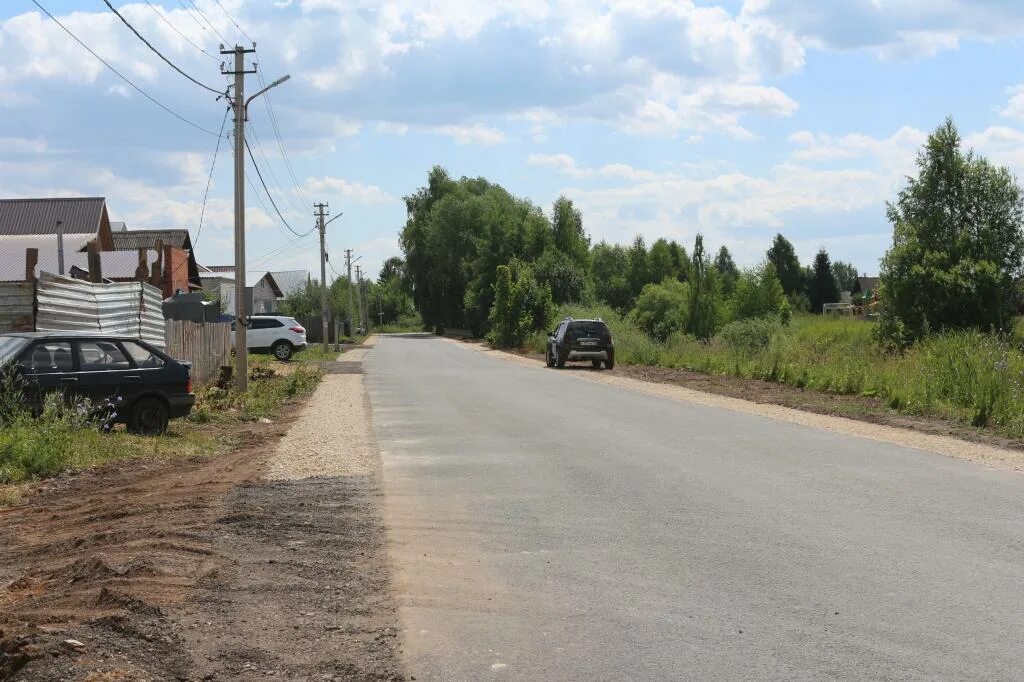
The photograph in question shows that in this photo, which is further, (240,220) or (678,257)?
(678,257)

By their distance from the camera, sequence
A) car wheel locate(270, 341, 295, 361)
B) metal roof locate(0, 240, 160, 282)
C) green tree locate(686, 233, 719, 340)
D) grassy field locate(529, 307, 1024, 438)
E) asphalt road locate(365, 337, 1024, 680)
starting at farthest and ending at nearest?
green tree locate(686, 233, 719, 340)
car wheel locate(270, 341, 295, 361)
metal roof locate(0, 240, 160, 282)
grassy field locate(529, 307, 1024, 438)
asphalt road locate(365, 337, 1024, 680)

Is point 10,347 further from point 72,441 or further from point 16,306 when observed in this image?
point 16,306

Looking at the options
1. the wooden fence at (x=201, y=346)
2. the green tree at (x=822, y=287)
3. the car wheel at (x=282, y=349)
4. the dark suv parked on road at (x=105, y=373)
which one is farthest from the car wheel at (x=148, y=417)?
the green tree at (x=822, y=287)

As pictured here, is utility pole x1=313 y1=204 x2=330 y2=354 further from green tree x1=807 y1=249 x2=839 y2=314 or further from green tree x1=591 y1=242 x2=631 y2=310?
green tree x1=807 y1=249 x2=839 y2=314

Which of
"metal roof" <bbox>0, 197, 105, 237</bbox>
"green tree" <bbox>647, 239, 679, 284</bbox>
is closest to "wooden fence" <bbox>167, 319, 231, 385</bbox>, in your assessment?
"metal roof" <bbox>0, 197, 105, 237</bbox>

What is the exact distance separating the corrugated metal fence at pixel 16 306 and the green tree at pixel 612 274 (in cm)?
7360

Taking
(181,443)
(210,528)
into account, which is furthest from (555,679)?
(181,443)

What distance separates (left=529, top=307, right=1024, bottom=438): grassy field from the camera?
17.2 metres

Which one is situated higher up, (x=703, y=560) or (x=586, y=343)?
(x=586, y=343)

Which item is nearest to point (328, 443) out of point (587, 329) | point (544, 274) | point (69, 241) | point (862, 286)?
point (587, 329)

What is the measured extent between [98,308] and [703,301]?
39.6 metres

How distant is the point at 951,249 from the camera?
3991 cm

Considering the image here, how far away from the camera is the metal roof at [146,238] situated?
7000 centimetres

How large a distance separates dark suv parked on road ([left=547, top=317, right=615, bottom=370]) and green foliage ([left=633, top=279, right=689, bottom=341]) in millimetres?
24011
